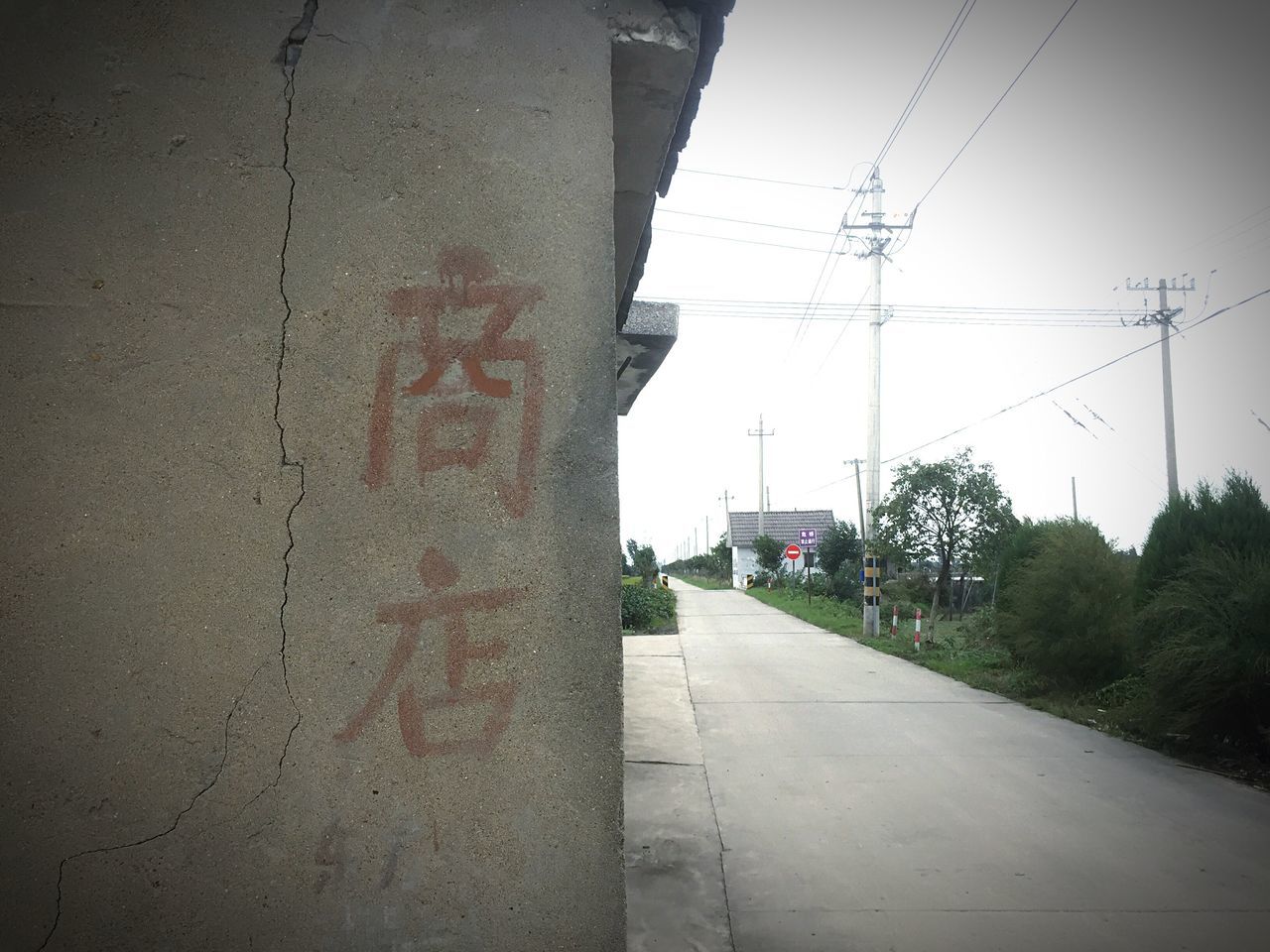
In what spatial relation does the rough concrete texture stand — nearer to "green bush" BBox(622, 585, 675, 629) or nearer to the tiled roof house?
"green bush" BBox(622, 585, 675, 629)

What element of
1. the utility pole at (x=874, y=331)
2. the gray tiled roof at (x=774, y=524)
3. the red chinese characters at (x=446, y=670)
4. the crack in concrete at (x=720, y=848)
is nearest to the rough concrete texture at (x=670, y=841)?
the crack in concrete at (x=720, y=848)

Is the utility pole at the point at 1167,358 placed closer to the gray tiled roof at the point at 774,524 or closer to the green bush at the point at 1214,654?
the green bush at the point at 1214,654

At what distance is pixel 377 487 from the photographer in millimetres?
2098

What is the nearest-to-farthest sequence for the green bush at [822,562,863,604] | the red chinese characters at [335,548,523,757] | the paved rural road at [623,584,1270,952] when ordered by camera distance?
the red chinese characters at [335,548,523,757], the paved rural road at [623,584,1270,952], the green bush at [822,562,863,604]

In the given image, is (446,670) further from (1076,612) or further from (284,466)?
(1076,612)

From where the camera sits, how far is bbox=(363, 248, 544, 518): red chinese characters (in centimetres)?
212

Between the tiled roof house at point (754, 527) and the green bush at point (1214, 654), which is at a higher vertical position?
the tiled roof house at point (754, 527)

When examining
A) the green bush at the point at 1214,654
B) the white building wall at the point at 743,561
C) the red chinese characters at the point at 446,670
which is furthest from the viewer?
the white building wall at the point at 743,561

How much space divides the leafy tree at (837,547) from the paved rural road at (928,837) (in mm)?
23531

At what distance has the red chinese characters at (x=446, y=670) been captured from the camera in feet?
6.64

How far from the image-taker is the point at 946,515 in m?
15.8

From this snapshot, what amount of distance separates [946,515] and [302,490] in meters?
15.6

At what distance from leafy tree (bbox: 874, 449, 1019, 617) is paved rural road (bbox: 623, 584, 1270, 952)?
8423 millimetres

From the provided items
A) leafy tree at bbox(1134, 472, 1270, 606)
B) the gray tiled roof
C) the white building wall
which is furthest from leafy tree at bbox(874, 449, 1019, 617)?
the gray tiled roof
